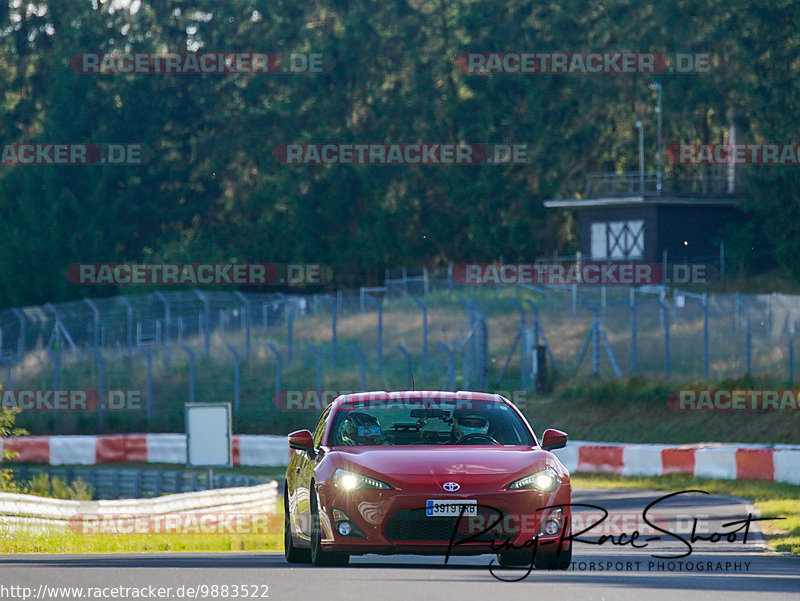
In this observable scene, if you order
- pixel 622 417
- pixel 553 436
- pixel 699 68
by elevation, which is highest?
pixel 699 68

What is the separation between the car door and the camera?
40.6 ft

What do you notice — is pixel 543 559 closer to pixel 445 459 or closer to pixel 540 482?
pixel 540 482

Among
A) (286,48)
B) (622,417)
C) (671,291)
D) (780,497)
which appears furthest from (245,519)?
(286,48)

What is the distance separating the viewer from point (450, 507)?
37.5 ft

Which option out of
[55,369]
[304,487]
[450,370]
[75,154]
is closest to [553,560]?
[304,487]

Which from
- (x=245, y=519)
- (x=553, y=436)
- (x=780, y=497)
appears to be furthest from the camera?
(x=780, y=497)

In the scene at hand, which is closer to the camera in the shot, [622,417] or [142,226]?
[622,417]

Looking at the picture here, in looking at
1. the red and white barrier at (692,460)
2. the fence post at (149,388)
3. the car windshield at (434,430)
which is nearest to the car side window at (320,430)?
the car windshield at (434,430)

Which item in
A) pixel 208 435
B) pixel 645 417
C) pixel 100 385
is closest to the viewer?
pixel 208 435

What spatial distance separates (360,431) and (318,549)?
1.04 m

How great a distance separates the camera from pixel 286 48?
8244 cm

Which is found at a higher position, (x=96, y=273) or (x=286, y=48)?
(x=286, y=48)

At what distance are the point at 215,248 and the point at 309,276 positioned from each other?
507 cm

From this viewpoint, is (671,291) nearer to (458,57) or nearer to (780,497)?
(458,57)
